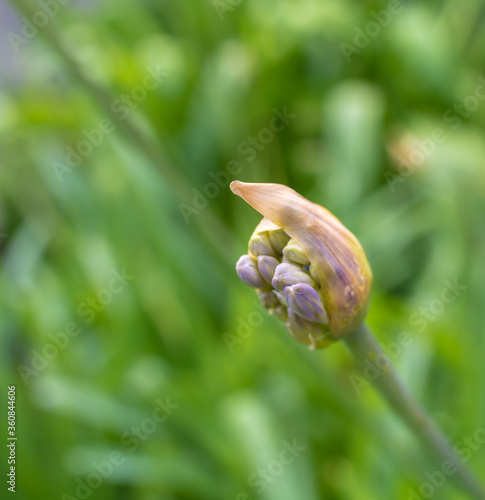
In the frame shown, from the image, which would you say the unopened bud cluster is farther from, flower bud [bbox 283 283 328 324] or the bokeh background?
the bokeh background

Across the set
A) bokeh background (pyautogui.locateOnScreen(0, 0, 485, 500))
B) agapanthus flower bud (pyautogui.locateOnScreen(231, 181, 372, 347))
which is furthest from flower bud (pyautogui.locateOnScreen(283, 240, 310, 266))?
bokeh background (pyautogui.locateOnScreen(0, 0, 485, 500))

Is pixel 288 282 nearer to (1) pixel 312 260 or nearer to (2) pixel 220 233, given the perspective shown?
(1) pixel 312 260

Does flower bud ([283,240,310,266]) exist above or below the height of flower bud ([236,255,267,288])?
above

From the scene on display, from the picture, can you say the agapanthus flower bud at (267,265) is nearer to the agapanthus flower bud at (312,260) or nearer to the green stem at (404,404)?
the agapanthus flower bud at (312,260)

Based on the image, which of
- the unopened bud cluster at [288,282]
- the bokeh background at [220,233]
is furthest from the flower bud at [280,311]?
the bokeh background at [220,233]

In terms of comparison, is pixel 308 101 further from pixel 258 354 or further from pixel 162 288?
pixel 258 354

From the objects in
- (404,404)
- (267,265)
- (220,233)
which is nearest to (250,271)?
(267,265)
